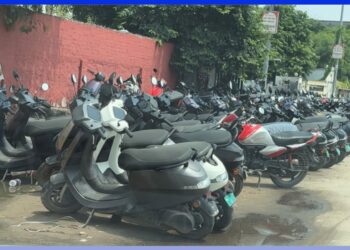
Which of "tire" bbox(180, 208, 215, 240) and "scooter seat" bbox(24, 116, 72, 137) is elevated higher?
"scooter seat" bbox(24, 116, 72, 137)

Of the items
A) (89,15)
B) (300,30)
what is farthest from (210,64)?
(300,30)

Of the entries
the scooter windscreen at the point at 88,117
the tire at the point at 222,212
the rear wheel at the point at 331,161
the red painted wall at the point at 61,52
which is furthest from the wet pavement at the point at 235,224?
the red painted wall at the point at 61,52

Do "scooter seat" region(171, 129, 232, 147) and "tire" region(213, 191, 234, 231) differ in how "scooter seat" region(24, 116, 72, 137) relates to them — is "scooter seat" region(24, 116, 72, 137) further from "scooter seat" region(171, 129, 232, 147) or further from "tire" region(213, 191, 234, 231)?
"tire" region(213, 191, 234, 231)

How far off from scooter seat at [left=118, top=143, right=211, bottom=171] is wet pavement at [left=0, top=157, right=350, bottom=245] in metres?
0.64

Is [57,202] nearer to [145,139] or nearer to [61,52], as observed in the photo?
[145,139]

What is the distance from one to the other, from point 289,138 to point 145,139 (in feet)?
9.25

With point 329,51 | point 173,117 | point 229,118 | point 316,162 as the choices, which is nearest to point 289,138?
point 229,118

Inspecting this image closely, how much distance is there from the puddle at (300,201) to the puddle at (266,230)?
73 centimetres

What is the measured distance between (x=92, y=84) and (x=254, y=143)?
2.39 m

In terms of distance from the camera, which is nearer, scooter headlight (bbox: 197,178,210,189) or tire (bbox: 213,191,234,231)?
scooter headlight (bbox: 197,178,210,189)

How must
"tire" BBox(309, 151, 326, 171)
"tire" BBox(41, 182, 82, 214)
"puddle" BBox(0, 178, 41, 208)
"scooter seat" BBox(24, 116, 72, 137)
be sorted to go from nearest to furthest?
"tire" BBox(41, 182, 82, 214) < "puddle" BBox(0, 178, 41, 208) < "scooter seat" BBox(24, 116, 72, 137) < "tire" BBox(309, 151, 326, 171)

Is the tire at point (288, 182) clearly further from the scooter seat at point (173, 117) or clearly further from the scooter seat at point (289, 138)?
the scooter seat at point (173, 117)

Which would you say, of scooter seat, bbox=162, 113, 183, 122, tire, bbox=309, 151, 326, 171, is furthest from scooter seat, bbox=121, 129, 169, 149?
tire, bbox=309, 151, 326, 171

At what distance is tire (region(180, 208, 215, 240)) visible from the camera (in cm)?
441
